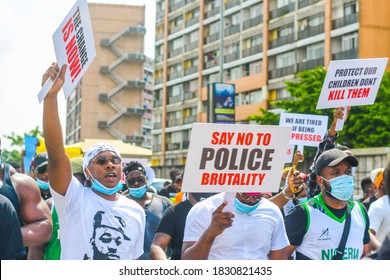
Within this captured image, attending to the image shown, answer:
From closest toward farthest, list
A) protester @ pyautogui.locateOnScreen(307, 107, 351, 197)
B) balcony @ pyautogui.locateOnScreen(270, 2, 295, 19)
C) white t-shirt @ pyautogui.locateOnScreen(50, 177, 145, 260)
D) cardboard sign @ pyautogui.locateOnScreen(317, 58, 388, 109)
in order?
white t-shirt @ pyautogui.locateOnScreen(50, 177, 145, 260), protester @ pyautogui.locateOnScreen(307, 107, 351, 197), cardboard sign @ pyautogui.locateOnScreen(317, 58, 388, 109), balcony @ pyautogui.locateOnScreen(270, 2, 295, 19)

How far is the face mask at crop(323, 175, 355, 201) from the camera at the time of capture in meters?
5.19

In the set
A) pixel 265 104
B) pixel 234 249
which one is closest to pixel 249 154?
pixel 234 249

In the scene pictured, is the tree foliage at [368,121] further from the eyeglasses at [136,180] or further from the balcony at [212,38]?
the eyeglasses at [136,180]

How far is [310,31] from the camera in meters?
51.0

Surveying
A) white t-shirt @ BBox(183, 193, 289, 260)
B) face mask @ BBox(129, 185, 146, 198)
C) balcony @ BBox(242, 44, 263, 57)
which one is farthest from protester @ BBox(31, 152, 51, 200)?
balcony @ BBox(242, 44, 263, 57)

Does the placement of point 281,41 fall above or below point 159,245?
above

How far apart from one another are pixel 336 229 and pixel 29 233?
1947mm

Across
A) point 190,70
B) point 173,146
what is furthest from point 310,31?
point 173,146

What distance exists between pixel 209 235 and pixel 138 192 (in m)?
3.20

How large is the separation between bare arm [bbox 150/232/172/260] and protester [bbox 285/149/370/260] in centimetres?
91

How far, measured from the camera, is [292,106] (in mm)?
43062

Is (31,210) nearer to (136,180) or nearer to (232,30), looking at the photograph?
(136,180)

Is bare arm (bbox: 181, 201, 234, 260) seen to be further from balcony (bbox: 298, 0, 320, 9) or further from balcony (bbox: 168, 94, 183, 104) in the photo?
balcony (bbox: 168, 94, 183, 104)
